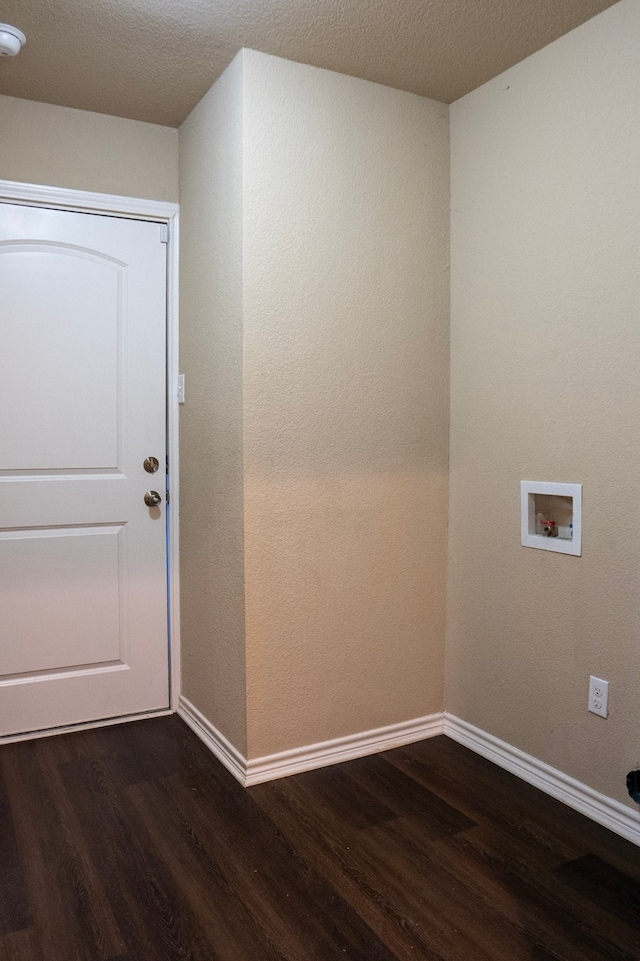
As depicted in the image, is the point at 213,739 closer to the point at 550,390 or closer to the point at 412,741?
the point at 412,741

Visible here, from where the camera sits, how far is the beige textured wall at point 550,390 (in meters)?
2.09

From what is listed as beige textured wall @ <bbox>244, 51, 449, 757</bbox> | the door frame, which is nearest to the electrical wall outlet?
beige textured wall @ <bbox>244, 51, 449, 757</bbox>

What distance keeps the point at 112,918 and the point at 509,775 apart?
1.34m

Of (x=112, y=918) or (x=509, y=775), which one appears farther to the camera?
(x=509, y=775)

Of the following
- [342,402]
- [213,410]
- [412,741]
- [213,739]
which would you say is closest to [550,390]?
[342,402]

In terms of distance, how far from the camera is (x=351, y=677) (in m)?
2.62

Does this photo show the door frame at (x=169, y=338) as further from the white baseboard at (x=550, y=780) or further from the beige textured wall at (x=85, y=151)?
the white baseboard at (x=550, y=780)

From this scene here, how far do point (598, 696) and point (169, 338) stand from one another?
6.64ft

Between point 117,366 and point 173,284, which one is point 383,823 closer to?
point 117,366

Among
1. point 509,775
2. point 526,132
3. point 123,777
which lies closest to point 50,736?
point 123,777

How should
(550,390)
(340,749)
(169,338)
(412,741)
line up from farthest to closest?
Result: (169,338), (412,741), (340,749), (550,390)

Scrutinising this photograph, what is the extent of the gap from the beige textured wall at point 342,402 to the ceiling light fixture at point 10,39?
677mm

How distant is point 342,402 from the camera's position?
2541 mm

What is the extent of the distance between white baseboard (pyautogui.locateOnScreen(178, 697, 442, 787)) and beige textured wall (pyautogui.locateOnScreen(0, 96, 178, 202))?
206cm
